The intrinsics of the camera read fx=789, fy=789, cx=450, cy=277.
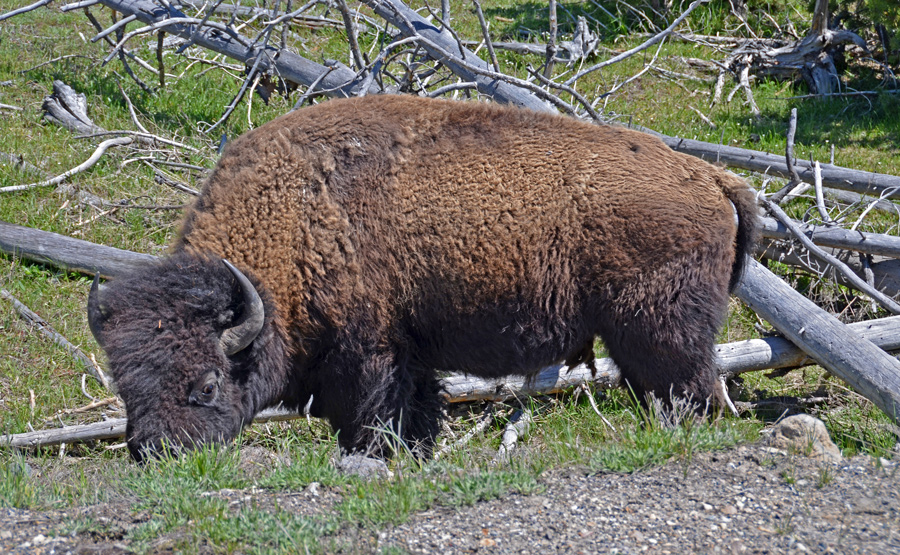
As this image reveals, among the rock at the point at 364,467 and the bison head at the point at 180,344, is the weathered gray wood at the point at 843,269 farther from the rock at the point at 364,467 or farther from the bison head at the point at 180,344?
the bison head at the point at 180,344

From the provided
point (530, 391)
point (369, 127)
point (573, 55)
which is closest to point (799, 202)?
point (573, 55)

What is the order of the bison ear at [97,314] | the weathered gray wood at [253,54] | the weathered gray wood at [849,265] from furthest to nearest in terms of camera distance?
the weathered gray wood at [253,54]
the weathered gray wood at [849,265]
the bison ear at [97,314]

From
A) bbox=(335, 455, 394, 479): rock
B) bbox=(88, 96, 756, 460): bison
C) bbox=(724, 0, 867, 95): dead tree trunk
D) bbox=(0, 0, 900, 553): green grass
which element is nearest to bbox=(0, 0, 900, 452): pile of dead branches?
bbox=(0, 0, 900, 553): green grass

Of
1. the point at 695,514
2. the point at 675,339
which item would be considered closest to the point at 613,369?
the point at 675,339

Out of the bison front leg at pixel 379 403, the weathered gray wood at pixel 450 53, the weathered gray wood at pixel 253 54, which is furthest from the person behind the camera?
the weathered gray wood at pixel 253 54

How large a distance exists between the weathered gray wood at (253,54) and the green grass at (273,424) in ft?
2.28

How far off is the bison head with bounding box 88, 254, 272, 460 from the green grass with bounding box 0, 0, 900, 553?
31cm

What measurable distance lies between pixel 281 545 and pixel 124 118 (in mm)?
6865

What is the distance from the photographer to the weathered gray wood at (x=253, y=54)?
24.0 ft

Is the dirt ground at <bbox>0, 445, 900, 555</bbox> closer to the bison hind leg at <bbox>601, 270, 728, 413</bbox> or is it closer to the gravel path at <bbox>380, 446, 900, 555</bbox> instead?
the gravel path at <bbox>380, 446, 900, 555</bbox>

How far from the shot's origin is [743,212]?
14.2ft

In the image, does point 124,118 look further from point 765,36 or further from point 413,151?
point 765,36

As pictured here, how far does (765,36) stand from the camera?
1085 cm

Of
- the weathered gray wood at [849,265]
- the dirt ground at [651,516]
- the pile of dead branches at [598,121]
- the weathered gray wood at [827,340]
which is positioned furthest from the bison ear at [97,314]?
the weathered gray wood at [849,265]
